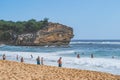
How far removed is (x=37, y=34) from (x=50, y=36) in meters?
7.31

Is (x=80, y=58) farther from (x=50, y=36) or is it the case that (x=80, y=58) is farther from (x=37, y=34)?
(x=37, y=34)

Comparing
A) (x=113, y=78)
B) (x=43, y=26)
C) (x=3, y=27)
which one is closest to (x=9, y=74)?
(x=113, y=78)

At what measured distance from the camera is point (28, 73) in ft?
57.1

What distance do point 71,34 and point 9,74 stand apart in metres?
116

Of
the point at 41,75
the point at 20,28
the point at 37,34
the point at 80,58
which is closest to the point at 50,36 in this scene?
the point at 37,34

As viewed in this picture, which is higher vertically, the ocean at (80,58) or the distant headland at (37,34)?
the distant headland at (37,34)

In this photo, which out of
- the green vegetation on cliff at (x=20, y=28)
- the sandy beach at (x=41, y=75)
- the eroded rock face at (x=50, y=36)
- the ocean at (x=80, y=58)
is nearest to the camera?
the sandy beach at (x=41, y=75)

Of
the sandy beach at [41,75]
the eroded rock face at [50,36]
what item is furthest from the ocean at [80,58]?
the eroded rock face at [50,36]

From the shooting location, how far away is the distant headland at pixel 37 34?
12682 centimetres

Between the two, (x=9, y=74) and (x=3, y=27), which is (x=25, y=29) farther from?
(x=9, y=74)

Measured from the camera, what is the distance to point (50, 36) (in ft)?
417

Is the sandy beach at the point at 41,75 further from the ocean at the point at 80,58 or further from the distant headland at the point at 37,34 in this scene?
the distant headland at the point at 37,34

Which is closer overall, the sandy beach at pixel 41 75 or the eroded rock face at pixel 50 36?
the sandy beach at pixel 41 75

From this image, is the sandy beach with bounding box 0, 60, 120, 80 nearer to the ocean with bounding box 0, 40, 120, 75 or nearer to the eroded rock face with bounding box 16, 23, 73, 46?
the ocean with bounding box 0, 40, 120, 75
